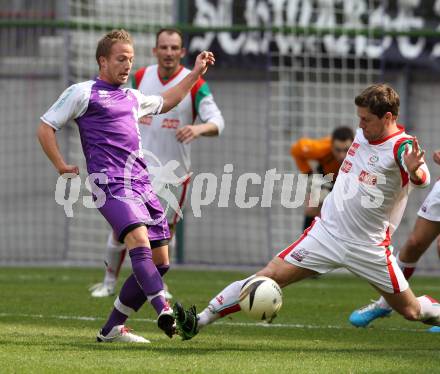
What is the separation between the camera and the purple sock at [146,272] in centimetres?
652

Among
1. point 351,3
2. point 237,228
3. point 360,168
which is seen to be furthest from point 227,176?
point 360,168

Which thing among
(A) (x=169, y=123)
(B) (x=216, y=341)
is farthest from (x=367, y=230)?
(A) (x=169, y=123)

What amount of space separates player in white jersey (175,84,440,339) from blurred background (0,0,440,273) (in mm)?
7197

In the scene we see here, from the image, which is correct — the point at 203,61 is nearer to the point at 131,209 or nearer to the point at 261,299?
the point at 131,209

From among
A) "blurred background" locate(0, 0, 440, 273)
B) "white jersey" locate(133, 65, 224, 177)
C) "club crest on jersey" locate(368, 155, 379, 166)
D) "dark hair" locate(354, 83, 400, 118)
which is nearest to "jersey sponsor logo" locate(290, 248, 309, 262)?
"club crest on jersey" locate(368, 155, 379, 166)

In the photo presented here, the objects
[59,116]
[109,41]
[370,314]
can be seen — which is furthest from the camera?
[370,314]

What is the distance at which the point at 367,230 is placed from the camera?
6762mm

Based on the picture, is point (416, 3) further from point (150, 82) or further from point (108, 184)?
point (108, 184)

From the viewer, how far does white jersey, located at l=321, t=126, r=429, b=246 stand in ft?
22.0

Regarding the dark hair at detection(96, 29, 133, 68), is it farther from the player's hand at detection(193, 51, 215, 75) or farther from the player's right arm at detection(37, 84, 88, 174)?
the player's hand at detection(193, 51, 215, 75)

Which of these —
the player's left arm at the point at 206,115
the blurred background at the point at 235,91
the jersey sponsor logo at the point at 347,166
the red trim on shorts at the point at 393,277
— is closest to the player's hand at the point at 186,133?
the player's left arm at the point at 206,115

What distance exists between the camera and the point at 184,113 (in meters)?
9.77

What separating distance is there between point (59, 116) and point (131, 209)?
2.48 feet

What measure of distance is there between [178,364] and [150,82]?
4.29m
